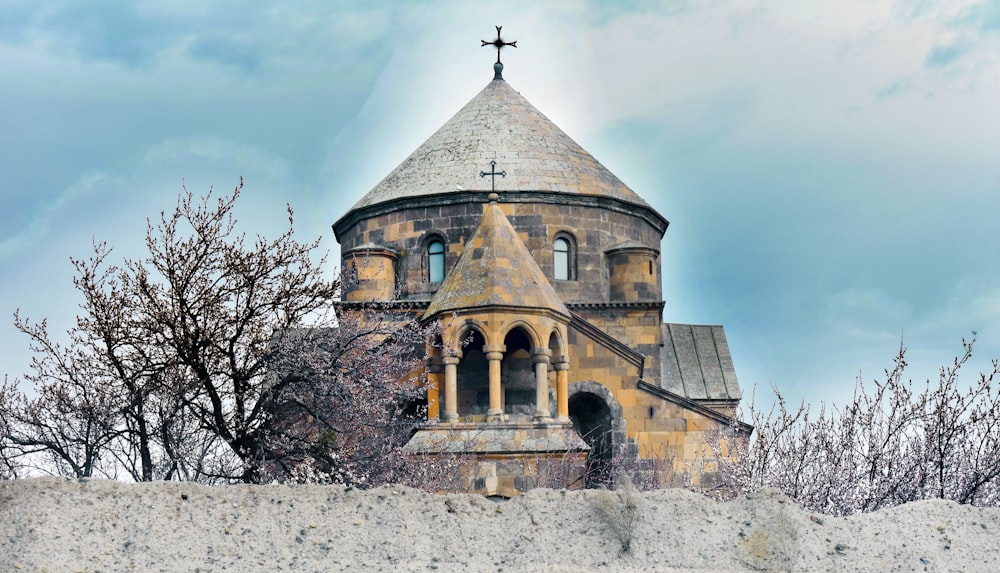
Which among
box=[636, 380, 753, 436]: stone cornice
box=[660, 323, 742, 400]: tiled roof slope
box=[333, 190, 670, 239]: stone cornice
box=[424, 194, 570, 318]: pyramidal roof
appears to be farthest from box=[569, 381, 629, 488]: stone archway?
box=[333, 190, 670, 239]: stone cornice

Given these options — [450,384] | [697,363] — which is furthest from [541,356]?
[697,363]

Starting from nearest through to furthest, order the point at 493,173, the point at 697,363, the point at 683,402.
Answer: the point at 683,402 < the point at 493,173 < the point at 697,363

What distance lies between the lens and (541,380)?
21.2 metres

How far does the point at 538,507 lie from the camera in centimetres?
1191

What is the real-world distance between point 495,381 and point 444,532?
9.20m

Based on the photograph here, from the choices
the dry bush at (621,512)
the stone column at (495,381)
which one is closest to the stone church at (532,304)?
the stone column at (495,381)

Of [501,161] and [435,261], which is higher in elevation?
[501,161]

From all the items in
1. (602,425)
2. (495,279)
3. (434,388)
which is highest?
(495,279)

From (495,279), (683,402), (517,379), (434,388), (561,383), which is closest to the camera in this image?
(434,388)

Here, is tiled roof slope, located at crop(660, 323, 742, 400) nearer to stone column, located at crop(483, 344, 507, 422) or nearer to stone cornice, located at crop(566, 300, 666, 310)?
stone cornice, located at crop(566, 300, 666, 310)

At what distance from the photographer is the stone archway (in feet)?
78.3

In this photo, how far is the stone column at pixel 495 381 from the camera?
20.5 m

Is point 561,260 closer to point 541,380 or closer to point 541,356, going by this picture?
point 541,356

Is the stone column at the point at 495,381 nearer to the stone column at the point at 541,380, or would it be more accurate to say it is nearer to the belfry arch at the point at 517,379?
the stone column at the point at 541,380
